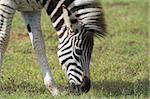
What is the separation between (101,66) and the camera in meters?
9.66

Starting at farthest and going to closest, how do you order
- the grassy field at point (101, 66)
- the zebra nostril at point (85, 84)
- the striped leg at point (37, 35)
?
the striped leg at point (37, 35) < the grassy field at point (101, 66) < the zebra nostril at point (85, 84)

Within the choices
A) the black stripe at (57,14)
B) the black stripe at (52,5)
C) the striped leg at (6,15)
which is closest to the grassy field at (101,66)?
the striped leg at (6,15)

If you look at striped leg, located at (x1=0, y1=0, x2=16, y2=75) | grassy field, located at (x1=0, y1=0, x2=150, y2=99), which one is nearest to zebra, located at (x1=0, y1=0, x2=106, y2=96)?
striped leg, located at (x1=0, y1=0, x2=16, y2=75)

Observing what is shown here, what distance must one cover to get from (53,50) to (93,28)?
486cm

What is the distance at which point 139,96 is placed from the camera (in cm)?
698

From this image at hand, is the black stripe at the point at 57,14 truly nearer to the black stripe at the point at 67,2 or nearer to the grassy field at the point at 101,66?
the black stripe at the point at 67,2

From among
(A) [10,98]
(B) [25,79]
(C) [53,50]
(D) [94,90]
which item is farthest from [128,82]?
(C) [53,50]

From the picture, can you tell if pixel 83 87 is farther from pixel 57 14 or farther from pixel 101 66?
pixel 101 66

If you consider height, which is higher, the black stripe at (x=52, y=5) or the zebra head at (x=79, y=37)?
the black stripe at (x=52, y=5)

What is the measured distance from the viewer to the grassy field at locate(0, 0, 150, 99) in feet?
24.2

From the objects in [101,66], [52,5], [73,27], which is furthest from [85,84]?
[101,66]

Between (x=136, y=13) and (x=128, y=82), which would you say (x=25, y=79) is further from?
(x=136, y=13)

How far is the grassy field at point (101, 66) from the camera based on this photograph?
24.2 feet

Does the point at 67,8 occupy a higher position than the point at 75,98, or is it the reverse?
the point at 67,8
